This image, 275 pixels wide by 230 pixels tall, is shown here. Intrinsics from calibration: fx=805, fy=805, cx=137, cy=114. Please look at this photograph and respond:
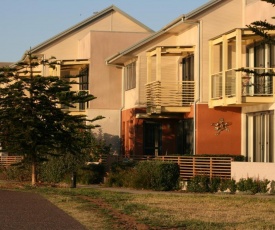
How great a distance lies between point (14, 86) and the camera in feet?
98.5

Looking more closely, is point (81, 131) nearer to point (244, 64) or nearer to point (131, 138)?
point (131, 138)

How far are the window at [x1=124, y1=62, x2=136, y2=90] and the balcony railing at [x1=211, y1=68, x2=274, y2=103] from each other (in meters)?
7.78

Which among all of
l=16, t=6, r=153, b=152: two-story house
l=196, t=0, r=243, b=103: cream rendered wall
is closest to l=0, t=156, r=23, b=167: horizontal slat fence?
l=16, t=6, r=153, b=152: two-story house

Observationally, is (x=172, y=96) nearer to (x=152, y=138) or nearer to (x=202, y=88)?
(x=202, y=88)

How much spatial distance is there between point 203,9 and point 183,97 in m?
3.97

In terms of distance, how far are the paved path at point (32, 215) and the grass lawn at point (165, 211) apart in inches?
12.0

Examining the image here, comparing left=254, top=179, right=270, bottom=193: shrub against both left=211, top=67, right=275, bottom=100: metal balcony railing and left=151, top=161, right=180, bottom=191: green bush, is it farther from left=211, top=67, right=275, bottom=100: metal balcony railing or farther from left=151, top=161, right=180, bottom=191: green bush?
left=211, top=67, right=275, bottom=100: metal balcony railing

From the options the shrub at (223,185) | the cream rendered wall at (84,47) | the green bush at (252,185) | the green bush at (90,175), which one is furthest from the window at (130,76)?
the green bush at (252,185)

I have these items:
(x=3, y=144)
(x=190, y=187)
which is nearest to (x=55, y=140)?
(x=3, y=144)

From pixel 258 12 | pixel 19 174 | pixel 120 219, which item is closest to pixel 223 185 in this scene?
pixel 258 12

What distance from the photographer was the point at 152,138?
3888 cm

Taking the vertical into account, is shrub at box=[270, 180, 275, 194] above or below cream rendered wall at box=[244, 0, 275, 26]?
below

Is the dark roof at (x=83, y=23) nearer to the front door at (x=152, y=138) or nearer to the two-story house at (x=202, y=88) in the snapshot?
the two-story house at (x=202, y=88)

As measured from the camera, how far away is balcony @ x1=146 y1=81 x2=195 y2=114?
3453 cm
